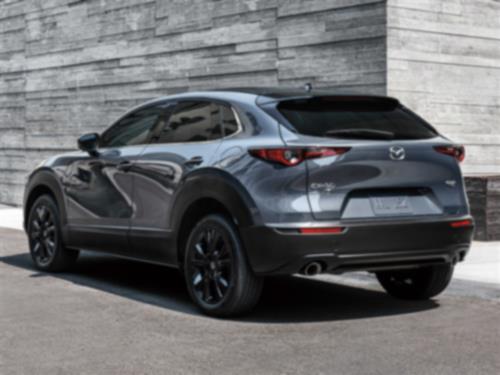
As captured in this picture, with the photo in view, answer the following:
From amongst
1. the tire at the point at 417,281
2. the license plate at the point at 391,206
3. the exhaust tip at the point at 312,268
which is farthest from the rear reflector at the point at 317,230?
the tire at the point at 417,281

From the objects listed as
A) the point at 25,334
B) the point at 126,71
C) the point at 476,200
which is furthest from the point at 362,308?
the point at 126,71

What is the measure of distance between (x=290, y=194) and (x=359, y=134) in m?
0.64

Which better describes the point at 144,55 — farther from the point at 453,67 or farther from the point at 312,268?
the point at 312,268

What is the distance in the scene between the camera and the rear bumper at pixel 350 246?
6238mm

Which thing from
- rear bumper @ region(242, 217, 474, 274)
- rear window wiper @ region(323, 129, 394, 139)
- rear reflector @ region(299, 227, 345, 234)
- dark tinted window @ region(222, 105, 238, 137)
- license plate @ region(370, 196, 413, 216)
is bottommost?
rear bumper @ region(242, 217, 474, 274)

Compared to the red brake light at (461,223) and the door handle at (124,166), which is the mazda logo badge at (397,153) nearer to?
the red brake light at (461,223)

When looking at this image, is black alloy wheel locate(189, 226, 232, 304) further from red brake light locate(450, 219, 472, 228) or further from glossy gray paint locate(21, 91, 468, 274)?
red brake light locate(450, 219, 472, 228)

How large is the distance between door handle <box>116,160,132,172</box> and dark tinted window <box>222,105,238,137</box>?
1.09 metres

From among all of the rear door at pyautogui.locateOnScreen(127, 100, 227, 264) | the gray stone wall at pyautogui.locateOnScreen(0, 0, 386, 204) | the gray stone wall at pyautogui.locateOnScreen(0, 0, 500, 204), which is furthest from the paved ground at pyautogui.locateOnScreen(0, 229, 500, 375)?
the gray stone wall at pyautogui.locateOnScreen(0, 0, 386, 204)

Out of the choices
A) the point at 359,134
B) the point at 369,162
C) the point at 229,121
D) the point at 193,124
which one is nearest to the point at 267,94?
the point at 229,121

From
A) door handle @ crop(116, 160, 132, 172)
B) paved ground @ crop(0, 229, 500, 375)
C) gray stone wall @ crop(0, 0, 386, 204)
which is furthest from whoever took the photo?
gray stone wall @ crop(0, 0, 386, 204)

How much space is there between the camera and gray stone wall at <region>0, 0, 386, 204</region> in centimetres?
1188

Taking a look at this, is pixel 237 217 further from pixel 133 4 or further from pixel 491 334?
pixel 133 4

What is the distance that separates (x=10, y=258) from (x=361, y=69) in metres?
4.47
